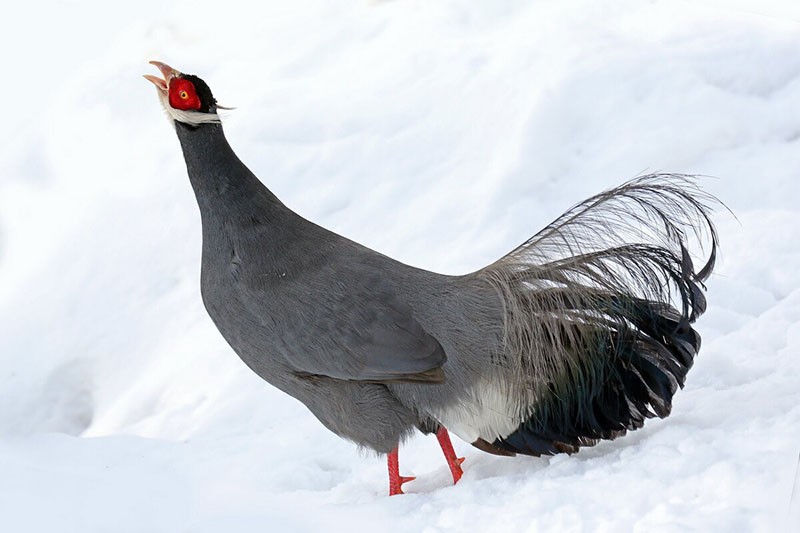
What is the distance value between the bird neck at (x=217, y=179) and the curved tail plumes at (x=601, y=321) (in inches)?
34.4

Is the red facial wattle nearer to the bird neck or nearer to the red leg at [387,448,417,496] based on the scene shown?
the bird neck

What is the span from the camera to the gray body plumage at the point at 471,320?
3096 millimetres

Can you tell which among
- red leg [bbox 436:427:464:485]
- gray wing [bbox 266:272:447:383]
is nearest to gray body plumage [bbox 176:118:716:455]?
gray wing [bbox 266:272:447:383]

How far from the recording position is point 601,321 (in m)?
3.12

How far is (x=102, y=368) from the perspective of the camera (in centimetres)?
576

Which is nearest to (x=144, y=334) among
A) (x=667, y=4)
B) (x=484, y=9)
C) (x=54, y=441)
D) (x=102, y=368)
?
(x=102, y=368)

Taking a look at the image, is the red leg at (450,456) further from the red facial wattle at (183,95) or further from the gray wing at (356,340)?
the red facial wattle at (183,95)

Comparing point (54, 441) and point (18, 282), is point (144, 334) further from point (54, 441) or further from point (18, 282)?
point (54, 441)

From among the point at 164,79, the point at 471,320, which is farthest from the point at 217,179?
the point at 471,320

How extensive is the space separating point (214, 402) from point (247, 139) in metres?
1.97

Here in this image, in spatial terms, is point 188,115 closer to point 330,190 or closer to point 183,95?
point 183,95

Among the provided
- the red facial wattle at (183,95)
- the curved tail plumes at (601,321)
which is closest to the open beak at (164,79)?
the red facial wattle at (183,95)

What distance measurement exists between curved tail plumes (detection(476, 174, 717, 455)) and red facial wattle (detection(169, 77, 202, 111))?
3.78 ft

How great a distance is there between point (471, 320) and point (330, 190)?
3.04 m
